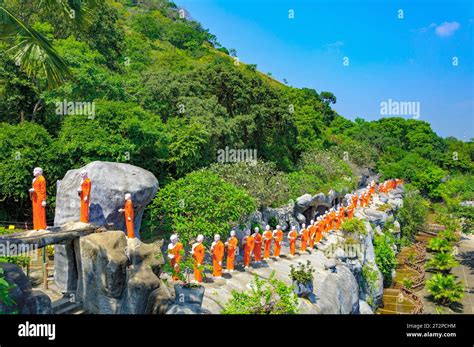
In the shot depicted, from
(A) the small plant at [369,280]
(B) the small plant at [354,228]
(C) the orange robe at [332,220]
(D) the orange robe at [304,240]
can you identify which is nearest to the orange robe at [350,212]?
(C) the orange robe at [332,220]

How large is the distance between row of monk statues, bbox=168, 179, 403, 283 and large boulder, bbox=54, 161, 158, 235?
5.91 feet

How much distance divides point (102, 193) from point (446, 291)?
1490cm

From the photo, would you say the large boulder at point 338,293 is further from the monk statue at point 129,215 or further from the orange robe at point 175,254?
the monk statue at point 129,215

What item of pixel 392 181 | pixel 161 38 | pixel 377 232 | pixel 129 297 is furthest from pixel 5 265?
pixel 161 38

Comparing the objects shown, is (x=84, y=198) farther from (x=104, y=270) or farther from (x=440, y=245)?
(x=440, y=245)

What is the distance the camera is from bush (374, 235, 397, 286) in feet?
66.2

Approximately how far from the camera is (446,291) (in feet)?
58.5

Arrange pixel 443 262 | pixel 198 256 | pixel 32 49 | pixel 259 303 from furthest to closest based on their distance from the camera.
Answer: pixel 443 262 → pixel 198 256 → pixel 259 303 → pixel 32 49

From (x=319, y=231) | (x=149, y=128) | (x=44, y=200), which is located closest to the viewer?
(x=44, y=200)

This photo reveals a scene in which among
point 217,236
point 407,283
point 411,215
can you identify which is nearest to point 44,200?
point 217,236

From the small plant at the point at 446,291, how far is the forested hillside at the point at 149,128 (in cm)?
580

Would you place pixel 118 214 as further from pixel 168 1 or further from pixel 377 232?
pixel 168 1

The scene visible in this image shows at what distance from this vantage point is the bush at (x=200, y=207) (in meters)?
13.2

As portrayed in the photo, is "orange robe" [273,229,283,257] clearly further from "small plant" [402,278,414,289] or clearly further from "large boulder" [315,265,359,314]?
"small plant" [402,278,414,289]
